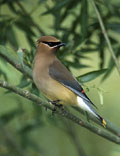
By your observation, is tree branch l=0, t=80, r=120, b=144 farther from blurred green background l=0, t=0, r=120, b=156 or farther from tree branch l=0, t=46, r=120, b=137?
blurred green background l=0, t=0, r=120, b=156

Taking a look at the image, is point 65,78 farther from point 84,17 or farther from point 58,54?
point 84,17

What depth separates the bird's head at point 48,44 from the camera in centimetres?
471

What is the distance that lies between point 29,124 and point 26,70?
4.26 ft

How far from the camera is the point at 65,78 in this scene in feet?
15.0

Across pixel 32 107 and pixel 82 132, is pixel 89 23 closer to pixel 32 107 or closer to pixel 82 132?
pixel 32 107

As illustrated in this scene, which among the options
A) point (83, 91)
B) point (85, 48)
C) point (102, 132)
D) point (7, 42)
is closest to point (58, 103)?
point (83, 91)

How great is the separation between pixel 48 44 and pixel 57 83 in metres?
0.38

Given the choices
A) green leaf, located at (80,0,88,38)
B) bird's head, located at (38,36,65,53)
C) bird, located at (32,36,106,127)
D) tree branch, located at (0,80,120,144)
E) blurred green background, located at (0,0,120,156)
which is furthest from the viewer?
blurred green background, located at (0,0,120,156)

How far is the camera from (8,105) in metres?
5.96

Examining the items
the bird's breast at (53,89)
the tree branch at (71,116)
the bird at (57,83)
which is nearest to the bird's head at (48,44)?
the bird at (57,83)

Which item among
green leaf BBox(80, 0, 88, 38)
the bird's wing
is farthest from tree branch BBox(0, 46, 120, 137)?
green leaf BBox(80, 0, 88, 38)

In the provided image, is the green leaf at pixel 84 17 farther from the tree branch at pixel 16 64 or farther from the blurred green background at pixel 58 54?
the tree branch at pixel 16 64

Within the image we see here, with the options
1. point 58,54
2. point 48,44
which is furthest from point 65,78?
point 58,54

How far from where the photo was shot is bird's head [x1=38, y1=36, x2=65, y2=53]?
471 centimetres
